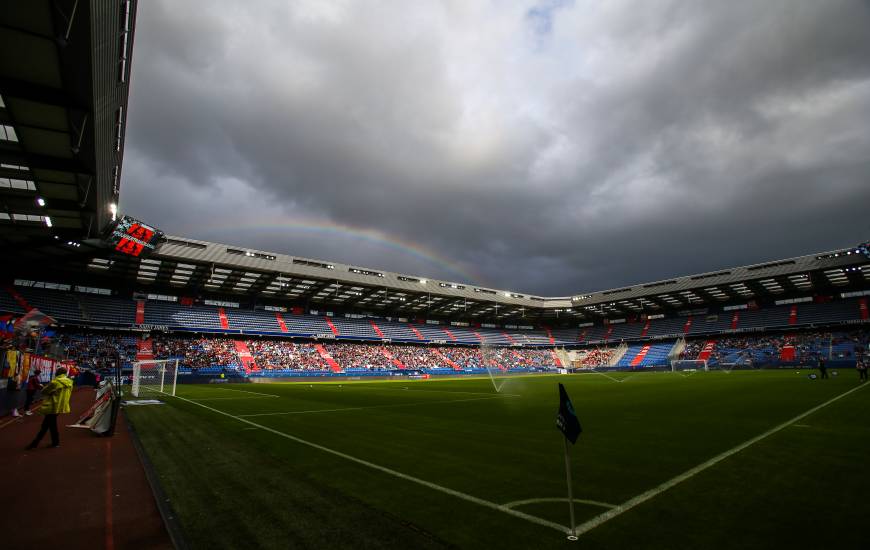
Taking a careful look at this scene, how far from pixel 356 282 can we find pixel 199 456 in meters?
46.7

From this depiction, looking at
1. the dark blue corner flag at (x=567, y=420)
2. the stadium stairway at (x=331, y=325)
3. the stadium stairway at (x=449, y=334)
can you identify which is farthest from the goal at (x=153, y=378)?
the stadium stairway at (x=449, y=334)

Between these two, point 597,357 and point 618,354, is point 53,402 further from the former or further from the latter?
point 618,354

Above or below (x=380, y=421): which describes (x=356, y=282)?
above

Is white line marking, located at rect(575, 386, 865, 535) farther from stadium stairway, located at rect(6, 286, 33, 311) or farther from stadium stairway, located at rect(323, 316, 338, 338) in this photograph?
stadium stairway, located at rect(323, 316, 338, 338)

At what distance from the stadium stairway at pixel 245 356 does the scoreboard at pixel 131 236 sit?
75.1 ft

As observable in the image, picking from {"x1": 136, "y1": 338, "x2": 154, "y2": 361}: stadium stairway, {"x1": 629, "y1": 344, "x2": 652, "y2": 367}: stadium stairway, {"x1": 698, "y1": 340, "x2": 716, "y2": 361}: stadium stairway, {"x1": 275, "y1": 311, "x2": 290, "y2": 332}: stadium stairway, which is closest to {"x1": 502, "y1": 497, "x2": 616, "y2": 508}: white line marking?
{"x1": 136, "y1": 338, "x2": 154, "y2": 361}: stadium stairway

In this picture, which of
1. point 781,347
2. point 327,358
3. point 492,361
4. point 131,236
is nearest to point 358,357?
point 327,358

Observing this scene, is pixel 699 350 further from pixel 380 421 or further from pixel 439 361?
pixel 380 421

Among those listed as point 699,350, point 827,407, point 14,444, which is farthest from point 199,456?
point 699,350

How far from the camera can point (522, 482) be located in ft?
20.4

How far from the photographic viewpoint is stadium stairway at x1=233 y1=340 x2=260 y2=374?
47.0 meters

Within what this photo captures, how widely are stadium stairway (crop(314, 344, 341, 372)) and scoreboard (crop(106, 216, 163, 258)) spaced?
100 ft

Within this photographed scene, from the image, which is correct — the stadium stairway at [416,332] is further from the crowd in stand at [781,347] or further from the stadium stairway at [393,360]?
the crowd in stand at [781,347]

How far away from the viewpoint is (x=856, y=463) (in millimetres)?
6613
